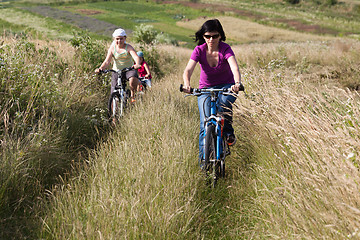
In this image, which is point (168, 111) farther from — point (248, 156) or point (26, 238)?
point (26, 238)

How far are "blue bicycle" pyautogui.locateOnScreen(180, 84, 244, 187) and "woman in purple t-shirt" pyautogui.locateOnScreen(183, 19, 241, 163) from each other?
0.56 feet

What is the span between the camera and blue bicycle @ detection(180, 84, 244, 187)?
14.6 ft

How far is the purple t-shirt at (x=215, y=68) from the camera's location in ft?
15.9

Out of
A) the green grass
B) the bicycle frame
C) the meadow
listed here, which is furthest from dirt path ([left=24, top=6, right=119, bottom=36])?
the bicycle frame

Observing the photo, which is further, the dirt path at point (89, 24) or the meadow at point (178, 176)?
the dirt path at point (89, 24)

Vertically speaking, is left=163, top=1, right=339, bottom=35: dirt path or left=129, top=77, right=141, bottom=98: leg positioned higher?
left=163, top=1, right=339, bottom=35: dirt path

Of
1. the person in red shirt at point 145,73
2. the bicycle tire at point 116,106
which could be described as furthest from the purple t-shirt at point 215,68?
the person in red shirt at point 145,73

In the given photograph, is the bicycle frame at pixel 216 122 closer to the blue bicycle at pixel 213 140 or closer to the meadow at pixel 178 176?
the blue bicycle at pixel 213 140

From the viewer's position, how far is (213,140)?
456 centimetres

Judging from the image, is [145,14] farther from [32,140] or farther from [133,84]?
[32,140]

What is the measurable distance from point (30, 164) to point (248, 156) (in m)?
2.98

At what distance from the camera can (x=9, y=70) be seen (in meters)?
5.55

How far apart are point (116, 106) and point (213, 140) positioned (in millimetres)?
3110

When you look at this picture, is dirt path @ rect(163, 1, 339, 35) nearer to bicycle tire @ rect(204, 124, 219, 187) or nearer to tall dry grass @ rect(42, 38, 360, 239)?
tall dry grass @ rect(42, 38, 360, 239)
